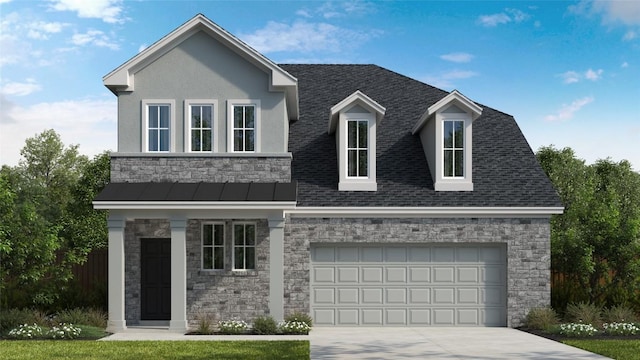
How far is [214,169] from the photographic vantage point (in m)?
20.8

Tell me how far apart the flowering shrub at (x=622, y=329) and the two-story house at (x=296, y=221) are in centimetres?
225

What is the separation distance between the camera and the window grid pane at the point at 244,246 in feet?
69.3

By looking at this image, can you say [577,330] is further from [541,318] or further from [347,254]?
[347,254]

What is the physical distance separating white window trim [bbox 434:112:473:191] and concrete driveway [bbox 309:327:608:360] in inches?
162

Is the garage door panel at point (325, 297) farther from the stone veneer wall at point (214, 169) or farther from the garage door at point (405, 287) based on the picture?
the stone veneer wall at point (214, 169)

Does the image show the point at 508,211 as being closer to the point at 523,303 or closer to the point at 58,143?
the point at 523,303

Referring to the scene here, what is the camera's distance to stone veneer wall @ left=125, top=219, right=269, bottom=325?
A: 20859 mm

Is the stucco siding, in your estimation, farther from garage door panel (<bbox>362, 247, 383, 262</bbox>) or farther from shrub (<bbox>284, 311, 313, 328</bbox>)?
shrub (<bbox>284, 311, 313, 328</bbox>)

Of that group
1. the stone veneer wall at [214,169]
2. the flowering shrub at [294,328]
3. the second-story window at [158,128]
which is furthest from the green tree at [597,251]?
the second-story window at [158,128]

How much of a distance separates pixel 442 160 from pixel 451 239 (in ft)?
7.78

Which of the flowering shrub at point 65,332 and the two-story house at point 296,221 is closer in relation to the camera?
the flowering shrub at point 65,332

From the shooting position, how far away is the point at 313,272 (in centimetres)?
2127

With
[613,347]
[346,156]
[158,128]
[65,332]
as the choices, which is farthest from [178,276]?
[613,347]

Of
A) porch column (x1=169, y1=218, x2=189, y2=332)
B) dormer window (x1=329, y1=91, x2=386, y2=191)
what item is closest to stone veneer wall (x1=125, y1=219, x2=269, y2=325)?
porch column (x1=169, y1=218, x2=189, y2=332)
